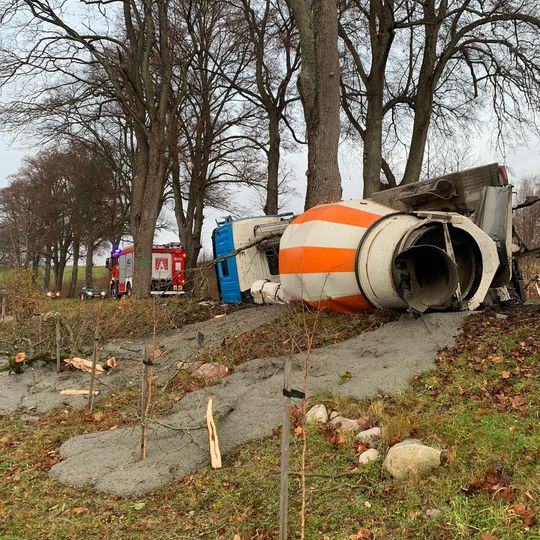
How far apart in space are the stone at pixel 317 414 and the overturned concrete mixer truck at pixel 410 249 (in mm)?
1523

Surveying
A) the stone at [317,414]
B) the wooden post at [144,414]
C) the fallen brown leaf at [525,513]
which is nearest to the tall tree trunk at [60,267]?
the wooden post at [144,414]

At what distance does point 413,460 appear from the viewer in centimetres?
384

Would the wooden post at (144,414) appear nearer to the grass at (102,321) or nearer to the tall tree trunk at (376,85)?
the grass at (102,321)

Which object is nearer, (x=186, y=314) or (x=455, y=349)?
(x=455, y=349)

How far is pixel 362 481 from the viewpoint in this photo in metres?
3.92

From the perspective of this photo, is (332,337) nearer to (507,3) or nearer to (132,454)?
(132,454)

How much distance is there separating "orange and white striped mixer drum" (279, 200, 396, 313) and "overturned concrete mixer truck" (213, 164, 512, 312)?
0.01 metres

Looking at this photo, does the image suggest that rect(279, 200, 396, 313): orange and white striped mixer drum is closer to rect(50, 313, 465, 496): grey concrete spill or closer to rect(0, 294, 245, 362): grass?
rect(50, 313, 465, 496): grey concrete spill

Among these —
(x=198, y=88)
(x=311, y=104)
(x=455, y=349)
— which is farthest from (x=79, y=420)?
(x=198, y=88)

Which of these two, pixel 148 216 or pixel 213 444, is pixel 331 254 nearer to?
pixel 213 444

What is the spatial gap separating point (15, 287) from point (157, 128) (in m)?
6.55

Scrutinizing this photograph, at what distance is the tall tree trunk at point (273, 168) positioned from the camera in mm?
20625

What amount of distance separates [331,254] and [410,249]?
146 cm

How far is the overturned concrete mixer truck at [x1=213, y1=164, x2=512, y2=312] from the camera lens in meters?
7.18
